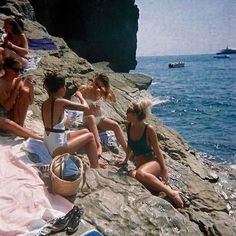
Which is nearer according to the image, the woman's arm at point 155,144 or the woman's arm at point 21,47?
the woman's arm at point 155,144

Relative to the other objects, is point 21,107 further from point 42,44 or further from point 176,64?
point 176,64

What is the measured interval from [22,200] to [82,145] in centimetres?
144

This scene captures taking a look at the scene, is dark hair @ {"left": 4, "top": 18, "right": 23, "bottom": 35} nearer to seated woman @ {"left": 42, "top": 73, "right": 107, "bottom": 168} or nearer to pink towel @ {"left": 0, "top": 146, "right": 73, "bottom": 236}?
seated woman @ {"left": 42, "top": 73, "right": 107, "bottom": 168}

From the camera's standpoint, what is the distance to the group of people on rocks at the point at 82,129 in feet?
17.5

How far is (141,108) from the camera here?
584 cm

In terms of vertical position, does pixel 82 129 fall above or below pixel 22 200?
above

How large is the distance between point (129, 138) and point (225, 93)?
39600mm

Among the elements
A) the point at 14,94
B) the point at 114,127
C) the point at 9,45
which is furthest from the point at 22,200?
the point at 9,45

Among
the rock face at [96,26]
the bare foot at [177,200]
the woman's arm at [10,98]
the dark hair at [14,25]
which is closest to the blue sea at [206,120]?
the rock face at [96,26]

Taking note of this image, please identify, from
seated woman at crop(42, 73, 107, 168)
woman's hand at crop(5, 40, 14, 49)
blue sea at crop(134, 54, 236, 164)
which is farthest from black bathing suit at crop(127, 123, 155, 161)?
blue sea at crop(134, 54, 236, 164)

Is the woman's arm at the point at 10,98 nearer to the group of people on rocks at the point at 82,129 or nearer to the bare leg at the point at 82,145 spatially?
the group of people on rocks at the point at 82,129

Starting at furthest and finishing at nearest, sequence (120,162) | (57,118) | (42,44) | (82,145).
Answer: (42,44), (120,162), (82,145), (57,118)

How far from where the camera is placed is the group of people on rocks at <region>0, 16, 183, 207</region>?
17.5 ft

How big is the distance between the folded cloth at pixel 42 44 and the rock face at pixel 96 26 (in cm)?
2140
